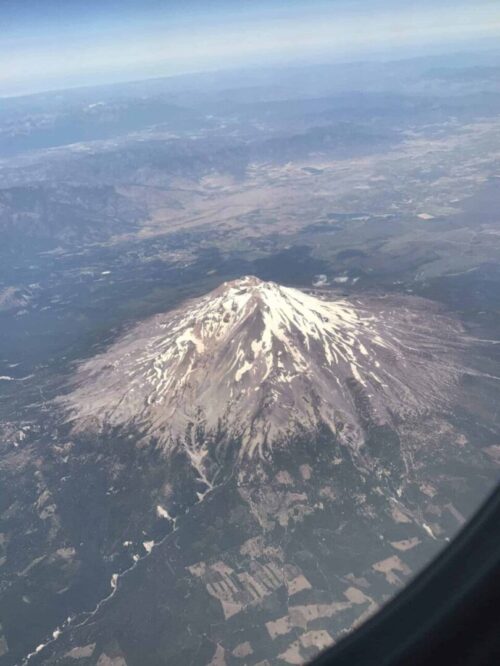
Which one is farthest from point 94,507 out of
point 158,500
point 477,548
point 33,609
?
point 477,548

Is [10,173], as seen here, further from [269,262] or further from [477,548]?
[477,548]

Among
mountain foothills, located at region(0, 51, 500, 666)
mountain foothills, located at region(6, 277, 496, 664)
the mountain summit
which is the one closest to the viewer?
mountain foothills, located at region(6, 277, 496, 664)

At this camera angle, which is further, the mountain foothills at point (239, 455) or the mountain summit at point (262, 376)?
the mountain summit at point (262, 376)

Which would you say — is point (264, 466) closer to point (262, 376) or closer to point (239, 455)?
point (239, 455)

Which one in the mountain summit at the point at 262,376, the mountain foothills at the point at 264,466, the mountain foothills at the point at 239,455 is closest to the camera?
the mountain foothills at the point at 264,466

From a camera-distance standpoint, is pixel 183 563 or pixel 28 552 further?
pixel 28 552

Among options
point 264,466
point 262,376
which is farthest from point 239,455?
point 262,376

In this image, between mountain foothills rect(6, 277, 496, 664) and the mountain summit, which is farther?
the mountain summit

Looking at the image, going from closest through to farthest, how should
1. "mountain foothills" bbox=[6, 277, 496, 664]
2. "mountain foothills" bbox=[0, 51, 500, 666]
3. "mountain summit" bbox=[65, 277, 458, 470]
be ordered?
1. "mountain foothills" bbox=[6, 277, 496, 664]
2. "mountain foothills" bbox=[0, 51, 500, 666]
3. "mountain summit" bbox=[65, 277, 458, 470]

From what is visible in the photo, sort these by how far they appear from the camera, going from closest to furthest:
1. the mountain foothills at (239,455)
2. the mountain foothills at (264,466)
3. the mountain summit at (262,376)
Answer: the mountain foothills at (264,466), the mountain foothills at (239,455), the mountain summit at (262,376)
